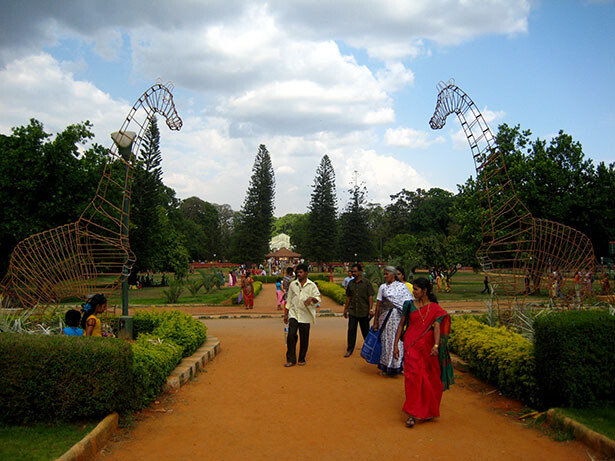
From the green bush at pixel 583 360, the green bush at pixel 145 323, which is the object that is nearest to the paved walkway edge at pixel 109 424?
the green bush at pixel 145 323

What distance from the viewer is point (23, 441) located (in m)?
3.80

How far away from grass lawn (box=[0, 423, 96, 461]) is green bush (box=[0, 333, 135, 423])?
0.37ft

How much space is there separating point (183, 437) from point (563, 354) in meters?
3.48

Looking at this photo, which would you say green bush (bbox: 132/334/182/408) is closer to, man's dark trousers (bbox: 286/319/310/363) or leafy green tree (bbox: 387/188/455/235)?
man's dark trousers (bbox: 286/319/310/363)

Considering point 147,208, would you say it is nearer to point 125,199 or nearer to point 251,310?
point 251,310

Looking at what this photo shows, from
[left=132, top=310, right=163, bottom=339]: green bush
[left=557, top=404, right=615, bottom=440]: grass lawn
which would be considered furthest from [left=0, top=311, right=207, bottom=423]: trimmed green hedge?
[left=557, top=404, right=615, bottom=440]: grass lawn

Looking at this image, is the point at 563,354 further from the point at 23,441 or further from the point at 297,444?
the point at 23,441

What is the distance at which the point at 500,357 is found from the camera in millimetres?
5566

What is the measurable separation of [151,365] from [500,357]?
3871 millimetres

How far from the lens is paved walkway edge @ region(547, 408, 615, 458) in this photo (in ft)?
11.9

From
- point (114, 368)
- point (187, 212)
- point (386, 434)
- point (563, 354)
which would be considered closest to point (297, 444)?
point (386, 434)

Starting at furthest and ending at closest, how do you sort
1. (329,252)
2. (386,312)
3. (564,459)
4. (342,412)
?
(329,252)
(386,312)
(342,412)
(564,459)

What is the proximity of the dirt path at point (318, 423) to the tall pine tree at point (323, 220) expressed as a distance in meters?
41.6

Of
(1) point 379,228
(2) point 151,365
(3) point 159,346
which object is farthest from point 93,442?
(1) point 379,228
